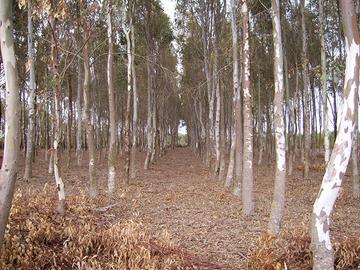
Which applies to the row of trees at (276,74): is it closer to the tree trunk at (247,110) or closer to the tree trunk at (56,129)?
the tree trunk at (247,110)

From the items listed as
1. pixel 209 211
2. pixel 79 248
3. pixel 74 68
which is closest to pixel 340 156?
pixel 79 248

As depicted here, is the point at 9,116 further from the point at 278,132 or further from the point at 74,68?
the point at 74,68

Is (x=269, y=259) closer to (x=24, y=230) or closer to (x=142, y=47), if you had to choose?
(x=24, y=230)

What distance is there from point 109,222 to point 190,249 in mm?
2023

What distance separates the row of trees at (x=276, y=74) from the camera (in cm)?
504

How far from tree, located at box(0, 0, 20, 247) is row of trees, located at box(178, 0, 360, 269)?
3.60 m

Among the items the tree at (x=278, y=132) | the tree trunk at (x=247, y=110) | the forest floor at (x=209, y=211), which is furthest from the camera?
the tree trunk at (x=247, y=110)

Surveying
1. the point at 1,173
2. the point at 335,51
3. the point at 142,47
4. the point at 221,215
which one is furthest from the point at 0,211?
Result: the point at 335,51

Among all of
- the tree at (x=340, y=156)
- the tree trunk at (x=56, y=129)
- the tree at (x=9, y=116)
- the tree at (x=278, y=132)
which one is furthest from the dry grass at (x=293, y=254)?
the tree trunk at (x=56, y=129)

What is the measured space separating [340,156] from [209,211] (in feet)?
19.9

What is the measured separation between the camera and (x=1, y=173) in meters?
4.41

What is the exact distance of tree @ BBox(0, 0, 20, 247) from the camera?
438cm

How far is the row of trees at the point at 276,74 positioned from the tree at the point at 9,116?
142 inches

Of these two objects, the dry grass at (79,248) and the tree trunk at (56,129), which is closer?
the dry grass at (79,248)
